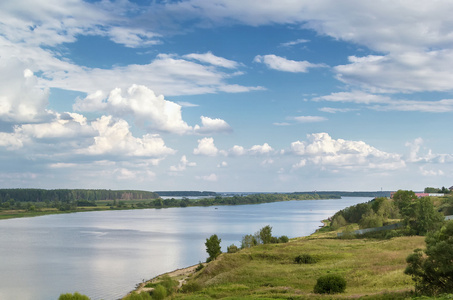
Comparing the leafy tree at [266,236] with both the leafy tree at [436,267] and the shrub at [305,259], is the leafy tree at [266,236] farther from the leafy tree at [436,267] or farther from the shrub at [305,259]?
the leafy tree at [436,267]

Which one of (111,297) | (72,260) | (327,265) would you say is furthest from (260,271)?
(72,260)

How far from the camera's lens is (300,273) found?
49875mm

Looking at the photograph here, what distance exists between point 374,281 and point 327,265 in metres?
15.3

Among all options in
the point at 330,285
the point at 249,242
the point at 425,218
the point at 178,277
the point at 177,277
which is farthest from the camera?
the point at 249,242

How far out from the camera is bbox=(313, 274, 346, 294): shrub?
36438mm

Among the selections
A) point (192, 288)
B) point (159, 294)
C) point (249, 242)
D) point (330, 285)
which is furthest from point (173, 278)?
point (330, 285)

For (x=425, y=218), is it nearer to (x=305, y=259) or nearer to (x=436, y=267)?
(x=305, y=259)

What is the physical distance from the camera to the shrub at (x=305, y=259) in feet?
196

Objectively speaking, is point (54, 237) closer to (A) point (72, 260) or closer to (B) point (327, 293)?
(A) point (72, 260)

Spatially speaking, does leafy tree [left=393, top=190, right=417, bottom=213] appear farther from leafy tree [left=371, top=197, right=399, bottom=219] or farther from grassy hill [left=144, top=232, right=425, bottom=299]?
grassy hill [left=144, top=232, right=425, bottom=299]

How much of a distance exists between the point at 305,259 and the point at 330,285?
2427 cm

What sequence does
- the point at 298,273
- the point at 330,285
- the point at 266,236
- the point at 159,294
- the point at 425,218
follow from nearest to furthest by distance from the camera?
the point at 330,285 → the point at 159,294 → the point at 298,273 → the point at 425,218 → the point at 266,236

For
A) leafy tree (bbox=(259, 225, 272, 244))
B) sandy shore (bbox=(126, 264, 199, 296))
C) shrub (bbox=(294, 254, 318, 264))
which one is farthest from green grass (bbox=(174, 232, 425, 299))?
leafy tree (bbox=(259, 225, 272, 244))

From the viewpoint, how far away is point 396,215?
442 ft
